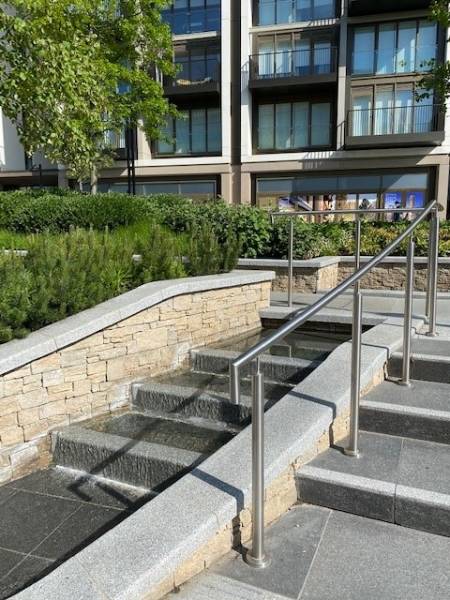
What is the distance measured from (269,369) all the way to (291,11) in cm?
2292

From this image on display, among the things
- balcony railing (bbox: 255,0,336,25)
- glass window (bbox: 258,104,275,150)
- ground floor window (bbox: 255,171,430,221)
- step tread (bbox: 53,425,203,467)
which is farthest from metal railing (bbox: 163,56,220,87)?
step tread (bbox: 53,425,203,467)

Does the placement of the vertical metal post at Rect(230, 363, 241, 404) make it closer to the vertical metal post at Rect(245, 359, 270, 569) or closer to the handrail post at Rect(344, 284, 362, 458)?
the vertical metal post at Rect(245, 359, 270, 569)

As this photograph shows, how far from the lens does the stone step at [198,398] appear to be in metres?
3.84

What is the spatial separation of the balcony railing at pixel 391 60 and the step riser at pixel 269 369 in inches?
822

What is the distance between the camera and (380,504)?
100.0 inches

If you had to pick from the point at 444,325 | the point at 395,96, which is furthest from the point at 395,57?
the point at 444,325

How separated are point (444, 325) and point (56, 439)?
3.71 metres

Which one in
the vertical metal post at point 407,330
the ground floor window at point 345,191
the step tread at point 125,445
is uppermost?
the ground floor window at point 345,191

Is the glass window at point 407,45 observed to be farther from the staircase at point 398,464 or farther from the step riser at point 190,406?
the step riser at point 190,406

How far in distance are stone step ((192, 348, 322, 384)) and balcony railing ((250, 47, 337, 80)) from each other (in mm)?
20450

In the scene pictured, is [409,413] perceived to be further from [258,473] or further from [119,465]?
[119,465]

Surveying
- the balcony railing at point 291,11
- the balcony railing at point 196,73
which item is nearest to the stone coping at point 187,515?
the balcony railing at point 196,73

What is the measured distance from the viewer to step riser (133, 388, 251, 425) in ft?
12.5

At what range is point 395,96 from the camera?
21391 mm
